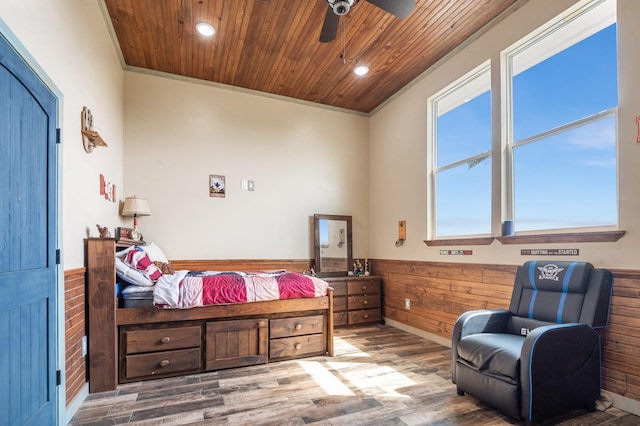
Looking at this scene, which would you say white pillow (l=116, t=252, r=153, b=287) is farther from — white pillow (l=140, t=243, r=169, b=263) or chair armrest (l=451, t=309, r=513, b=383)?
chair armrest (l=451, t=309, r=513, b=383)

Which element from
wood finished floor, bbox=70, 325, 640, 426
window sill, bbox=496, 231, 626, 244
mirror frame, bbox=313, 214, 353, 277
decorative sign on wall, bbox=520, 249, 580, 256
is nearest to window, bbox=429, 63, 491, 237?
window sill, bbox=496, 231, 626, 244

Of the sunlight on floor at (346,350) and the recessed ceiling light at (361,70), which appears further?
the recessed ceiling light at (361,70)

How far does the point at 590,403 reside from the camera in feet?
7.40

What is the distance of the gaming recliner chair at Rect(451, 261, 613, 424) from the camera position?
204cm

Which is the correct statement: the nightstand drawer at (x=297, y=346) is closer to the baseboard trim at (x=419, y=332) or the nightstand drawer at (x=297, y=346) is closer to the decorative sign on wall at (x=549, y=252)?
the baseboard trim at (x=419, y=332)

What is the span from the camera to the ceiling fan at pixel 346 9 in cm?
218

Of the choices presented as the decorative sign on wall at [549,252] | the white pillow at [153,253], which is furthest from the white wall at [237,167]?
the decorative sign on wall at [549,252]

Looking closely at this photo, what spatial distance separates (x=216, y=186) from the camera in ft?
Answer: 15.1

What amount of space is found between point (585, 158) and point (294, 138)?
362 centimetres

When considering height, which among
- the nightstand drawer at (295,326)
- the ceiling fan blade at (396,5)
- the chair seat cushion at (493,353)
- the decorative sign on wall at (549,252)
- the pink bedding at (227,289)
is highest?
the ceiling fan blade at (396,5)

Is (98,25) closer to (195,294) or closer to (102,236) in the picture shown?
(102,236)

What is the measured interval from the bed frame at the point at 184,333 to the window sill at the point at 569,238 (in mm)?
1886

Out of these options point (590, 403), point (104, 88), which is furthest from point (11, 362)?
point (590, 403)

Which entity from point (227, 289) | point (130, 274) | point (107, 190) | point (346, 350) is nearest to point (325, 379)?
point (346, 350)
